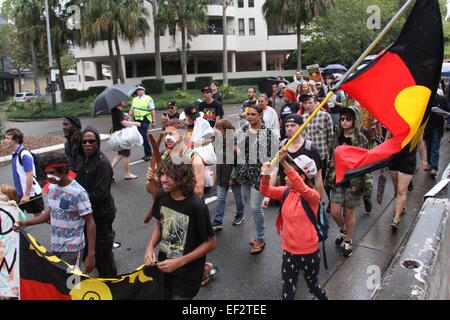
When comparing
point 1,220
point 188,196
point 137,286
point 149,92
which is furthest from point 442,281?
point 149,92

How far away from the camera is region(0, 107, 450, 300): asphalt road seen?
158 inches

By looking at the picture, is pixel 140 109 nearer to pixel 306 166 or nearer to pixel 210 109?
pixel 210 109

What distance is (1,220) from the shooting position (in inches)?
132

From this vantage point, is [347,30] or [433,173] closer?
[433,173]

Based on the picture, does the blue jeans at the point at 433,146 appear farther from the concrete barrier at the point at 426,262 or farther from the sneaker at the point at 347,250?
the sneaker at the point at 347,250

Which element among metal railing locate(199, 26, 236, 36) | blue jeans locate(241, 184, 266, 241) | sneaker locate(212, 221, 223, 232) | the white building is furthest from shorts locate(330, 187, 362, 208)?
metal railing locate(199, 26, 236, 36)

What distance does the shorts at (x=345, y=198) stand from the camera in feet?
15.5

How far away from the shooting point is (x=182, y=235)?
115 inches

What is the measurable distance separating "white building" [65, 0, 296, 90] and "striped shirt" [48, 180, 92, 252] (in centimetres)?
3329

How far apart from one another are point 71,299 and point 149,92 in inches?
1082

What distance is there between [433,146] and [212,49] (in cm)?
3105

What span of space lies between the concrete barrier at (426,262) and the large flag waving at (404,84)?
90cm

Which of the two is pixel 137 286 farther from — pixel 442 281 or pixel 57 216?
pixel 442 281

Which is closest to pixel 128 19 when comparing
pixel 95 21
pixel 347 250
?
pixel 95 21
